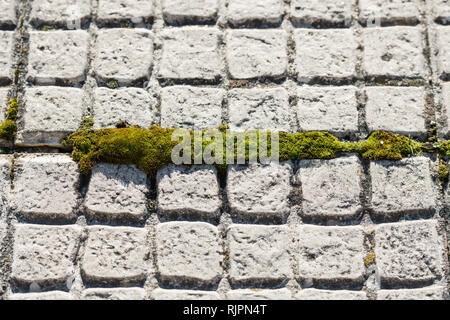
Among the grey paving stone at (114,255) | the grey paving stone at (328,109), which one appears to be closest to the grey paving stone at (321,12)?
the grey paving stone at (328,109)

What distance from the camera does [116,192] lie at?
250 centimetres

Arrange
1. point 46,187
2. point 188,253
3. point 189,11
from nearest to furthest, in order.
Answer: point 188,253
point 46,187
point 189,11

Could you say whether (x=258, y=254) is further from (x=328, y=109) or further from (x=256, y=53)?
(x=256, y=53)

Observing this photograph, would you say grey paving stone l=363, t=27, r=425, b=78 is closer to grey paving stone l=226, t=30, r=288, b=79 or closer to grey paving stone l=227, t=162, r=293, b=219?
grey paving stone l=226, t=30, r=288, b=79

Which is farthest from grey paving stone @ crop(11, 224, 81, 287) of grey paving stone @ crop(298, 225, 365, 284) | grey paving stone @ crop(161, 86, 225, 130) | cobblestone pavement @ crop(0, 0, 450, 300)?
grey paving stone @ crop(298, 225, 365, 284)

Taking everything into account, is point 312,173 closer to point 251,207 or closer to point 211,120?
point 251,207

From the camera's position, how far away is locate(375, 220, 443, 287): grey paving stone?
2.39 meters

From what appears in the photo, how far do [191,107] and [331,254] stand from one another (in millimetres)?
1093

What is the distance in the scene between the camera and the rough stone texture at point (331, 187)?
248 centimetres

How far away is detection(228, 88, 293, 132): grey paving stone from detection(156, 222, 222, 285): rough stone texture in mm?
600

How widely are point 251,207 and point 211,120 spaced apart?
53 centimetres

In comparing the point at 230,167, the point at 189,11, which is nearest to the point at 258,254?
the point at 230,167

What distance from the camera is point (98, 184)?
2.51 meters

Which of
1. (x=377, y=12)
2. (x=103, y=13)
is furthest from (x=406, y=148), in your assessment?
(x=103, y=13)
